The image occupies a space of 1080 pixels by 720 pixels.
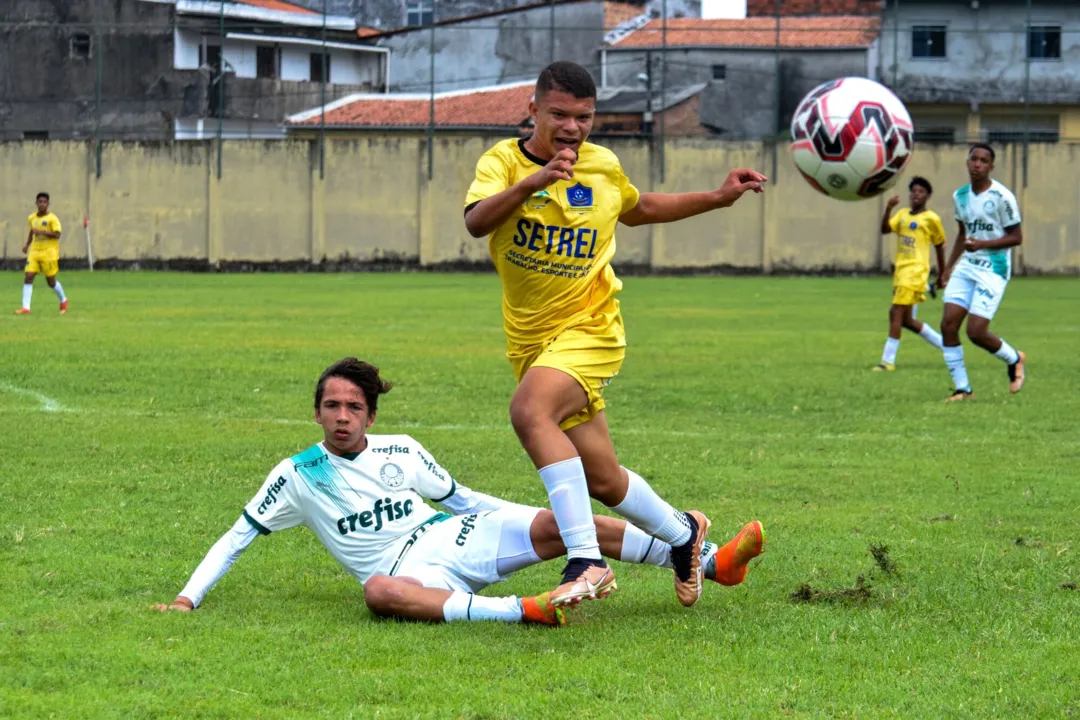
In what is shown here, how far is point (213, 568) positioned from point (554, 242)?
1.70m

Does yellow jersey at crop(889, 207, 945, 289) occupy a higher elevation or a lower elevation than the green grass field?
higher

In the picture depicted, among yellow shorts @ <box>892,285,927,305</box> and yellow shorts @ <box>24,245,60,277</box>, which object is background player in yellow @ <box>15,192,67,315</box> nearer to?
yellow shorts @ <box>24,245,60,277</box>

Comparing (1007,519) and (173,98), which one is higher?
(173,98)

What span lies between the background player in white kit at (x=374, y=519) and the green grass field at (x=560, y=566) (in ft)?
0.69

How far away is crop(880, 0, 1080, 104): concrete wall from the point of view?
4416cm

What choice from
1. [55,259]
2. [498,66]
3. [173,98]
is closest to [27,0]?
[173,98]

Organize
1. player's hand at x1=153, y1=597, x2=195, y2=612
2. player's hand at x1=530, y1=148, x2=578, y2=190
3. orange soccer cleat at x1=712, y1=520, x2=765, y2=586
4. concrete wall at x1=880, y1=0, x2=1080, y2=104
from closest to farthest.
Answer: player's hand at x1=530, y1=148, x2=578, y2=190 < player's hand at x1=153, y1=597, x2=195, y2=612 < orange soccer cleat at x1=712, y1=520, x2=765, y2=586 < concrete wall at x1=880, y1=0, x2=1080, y2=104

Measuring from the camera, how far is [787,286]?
3578 cm

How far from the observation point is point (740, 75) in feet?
161

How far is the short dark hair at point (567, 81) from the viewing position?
5.48 metres

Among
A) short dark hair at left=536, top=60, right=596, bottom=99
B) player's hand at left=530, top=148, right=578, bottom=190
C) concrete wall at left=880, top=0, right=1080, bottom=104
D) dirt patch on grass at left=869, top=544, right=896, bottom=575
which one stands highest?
concrete wall at left=880, top=0, right=1080, bottom=104

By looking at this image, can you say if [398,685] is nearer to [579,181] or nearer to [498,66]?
[579,181]

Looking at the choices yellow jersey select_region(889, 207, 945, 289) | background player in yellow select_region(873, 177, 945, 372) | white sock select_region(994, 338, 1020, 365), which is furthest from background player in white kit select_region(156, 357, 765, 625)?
yellow jersey select_region(889, 207, 945, 289)

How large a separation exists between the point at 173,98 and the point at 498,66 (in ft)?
34.2
